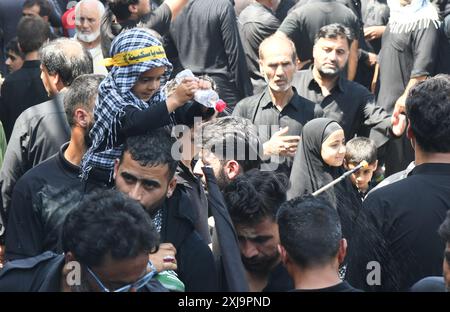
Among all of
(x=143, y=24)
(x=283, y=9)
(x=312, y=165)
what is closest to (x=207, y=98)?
(x=312, y=165)

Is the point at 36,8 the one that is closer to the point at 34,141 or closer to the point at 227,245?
the point at 34,141

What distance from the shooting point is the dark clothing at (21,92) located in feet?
24.5

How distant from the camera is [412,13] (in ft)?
27.0

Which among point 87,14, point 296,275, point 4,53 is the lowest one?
point 4,53

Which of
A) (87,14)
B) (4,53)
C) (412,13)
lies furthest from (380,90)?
(4,53)

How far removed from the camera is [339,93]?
737 centimetres

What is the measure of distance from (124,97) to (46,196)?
2.09 ft

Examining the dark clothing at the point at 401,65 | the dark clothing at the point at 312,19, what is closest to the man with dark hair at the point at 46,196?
the dark clothing at the point at 401,65

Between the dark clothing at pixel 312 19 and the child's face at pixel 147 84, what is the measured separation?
3882 mm

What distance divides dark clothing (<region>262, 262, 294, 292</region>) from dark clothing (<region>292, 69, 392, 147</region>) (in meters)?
3.28

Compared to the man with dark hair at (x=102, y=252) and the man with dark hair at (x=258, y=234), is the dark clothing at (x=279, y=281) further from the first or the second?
the man with dark hair at (x=102, y=252)

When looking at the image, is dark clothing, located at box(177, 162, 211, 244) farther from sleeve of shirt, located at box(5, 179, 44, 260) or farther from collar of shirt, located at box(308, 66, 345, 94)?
collar of shirt, located at box(308, 66, 345, 94)
